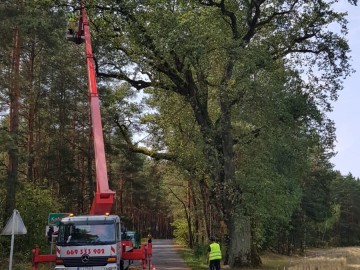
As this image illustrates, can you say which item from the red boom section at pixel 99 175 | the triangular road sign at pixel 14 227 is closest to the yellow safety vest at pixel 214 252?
the red boom section at pixel 99 175

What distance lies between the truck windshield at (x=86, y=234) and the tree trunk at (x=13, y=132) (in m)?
6.85

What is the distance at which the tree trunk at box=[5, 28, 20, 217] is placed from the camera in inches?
899

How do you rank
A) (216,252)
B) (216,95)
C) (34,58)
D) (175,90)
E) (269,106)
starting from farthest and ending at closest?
1. (34,58)
2. (175,90)
3. (216,95)
4. (269,106)
5. (216,252)

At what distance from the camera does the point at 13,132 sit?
22875 mm

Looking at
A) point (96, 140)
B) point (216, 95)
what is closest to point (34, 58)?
point (216, 95)

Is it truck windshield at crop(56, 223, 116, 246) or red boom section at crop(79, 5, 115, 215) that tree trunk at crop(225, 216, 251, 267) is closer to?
truck windshield at crop(56, 223, 116, 246)

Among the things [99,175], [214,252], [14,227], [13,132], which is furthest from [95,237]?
[13,132]

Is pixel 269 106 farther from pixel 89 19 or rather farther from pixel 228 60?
pixel 89 19

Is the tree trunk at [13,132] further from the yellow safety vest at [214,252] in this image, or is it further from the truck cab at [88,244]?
the yellow safety vest at [214,252]

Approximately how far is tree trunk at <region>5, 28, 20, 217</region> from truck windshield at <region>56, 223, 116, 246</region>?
6849mm

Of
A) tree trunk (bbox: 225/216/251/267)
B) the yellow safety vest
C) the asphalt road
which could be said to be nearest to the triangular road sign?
the yellow safety vest

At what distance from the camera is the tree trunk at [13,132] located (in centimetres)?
2284

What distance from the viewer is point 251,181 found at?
22344mm

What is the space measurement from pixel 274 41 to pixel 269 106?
587cm
